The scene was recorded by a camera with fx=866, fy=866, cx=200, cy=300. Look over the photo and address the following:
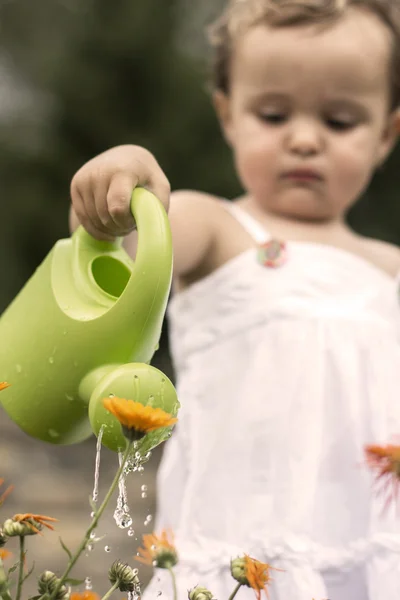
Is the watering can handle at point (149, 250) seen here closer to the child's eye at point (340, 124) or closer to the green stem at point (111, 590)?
the green stem at point (111, 590)

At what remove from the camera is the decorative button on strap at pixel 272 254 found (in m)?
1.21

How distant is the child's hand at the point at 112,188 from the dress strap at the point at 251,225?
0.52m

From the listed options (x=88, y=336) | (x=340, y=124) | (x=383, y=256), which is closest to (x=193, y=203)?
(x=340, y=124)

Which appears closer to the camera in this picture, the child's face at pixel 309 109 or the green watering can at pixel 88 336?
the green watering can at pixel 88 336

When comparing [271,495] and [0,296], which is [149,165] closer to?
[271,495]

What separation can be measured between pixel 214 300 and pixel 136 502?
2.09 metres

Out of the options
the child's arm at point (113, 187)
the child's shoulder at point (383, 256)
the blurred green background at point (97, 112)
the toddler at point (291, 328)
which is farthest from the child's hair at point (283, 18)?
the blurred green background at point (97, 112)

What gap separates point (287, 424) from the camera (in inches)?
43.3

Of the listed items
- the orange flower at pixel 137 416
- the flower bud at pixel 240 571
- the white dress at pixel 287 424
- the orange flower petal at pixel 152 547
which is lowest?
the white dress at pixel 287 424

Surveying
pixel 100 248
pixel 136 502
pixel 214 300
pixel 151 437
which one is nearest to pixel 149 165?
pixel 100 248

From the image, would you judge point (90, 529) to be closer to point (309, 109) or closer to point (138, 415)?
point (138, 415)

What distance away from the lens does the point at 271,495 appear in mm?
1062

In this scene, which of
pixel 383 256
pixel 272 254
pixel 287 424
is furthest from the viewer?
pixel 383 256

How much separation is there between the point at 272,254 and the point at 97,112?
4.63 meters
